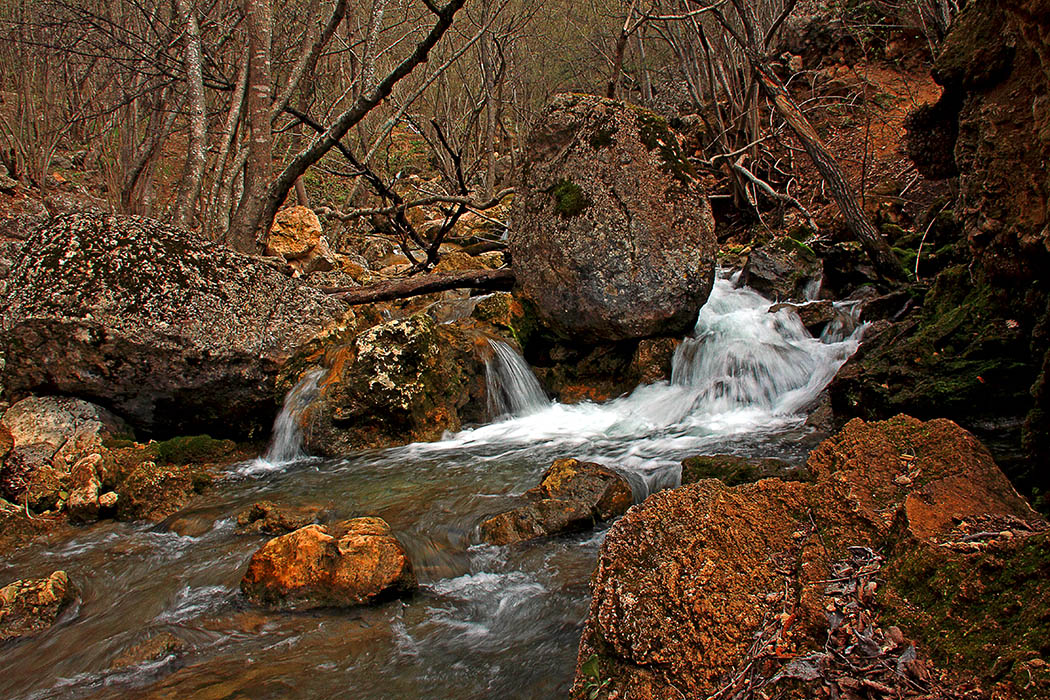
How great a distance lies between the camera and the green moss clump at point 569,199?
6.67m

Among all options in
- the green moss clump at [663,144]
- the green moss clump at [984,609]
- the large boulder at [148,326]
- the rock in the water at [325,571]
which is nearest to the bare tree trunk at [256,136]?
the large boulder at [148,326]

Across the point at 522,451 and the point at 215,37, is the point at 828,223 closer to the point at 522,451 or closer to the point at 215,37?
the point at 522,451

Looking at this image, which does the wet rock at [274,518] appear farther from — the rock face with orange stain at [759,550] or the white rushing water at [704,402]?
the rock face with orange stain at [759,550]

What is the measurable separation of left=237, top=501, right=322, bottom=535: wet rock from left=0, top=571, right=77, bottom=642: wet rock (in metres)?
1.00

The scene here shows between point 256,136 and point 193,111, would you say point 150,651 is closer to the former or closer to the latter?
point 256,136

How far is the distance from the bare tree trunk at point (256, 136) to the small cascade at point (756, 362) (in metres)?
5.23

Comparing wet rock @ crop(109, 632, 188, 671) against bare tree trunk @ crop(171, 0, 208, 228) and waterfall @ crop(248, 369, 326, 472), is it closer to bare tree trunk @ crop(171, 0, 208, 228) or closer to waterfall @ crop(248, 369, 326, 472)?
waterfall @ crop(248, 369, 326, 472)

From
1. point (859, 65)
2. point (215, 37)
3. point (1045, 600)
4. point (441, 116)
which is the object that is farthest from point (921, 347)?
point (441, 116)

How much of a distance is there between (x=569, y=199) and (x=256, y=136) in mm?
3937

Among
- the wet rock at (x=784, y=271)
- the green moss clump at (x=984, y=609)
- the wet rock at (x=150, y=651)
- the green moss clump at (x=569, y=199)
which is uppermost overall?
the green moss clump at (x=569, y=199)

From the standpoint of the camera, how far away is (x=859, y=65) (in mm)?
14742

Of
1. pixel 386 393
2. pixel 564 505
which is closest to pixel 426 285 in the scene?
pixel 386 393

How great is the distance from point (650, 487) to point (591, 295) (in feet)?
8.57

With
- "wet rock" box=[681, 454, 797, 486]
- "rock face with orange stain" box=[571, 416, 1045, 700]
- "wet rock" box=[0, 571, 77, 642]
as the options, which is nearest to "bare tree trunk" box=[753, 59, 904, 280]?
"wet rock" box=[681, 454, 797, 486]
